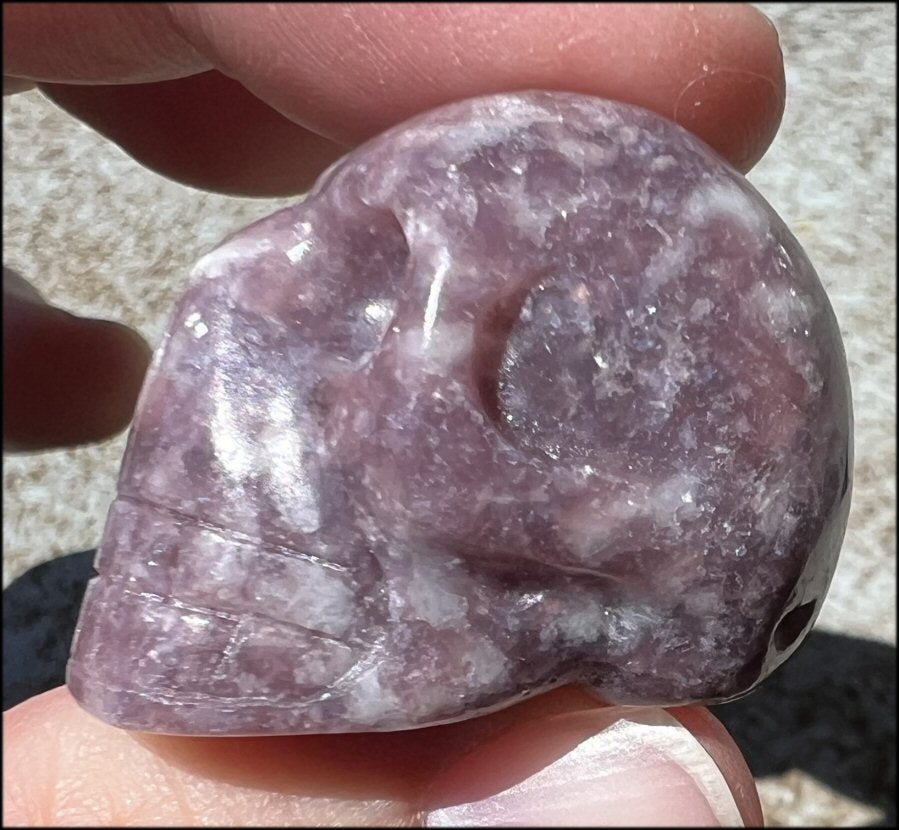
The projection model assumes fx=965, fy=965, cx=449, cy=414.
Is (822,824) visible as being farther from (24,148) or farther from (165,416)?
(24,148)

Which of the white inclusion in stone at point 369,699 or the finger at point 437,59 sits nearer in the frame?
A: the white inclusion in stone at point 369,699

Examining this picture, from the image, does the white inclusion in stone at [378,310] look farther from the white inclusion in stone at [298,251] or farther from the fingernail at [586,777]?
the fingernail at [586,777]

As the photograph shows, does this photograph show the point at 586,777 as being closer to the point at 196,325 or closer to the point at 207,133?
the point at 196,325

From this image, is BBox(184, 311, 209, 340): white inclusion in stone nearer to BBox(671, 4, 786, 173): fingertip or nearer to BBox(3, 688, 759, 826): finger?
BBox(3, 688, 759, 826): finger

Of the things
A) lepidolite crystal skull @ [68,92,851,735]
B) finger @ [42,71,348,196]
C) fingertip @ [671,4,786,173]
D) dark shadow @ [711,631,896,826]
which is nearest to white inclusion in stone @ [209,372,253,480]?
lepidolite crystal skull @ [68,92,851,735]

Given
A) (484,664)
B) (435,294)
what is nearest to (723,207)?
(435,294)

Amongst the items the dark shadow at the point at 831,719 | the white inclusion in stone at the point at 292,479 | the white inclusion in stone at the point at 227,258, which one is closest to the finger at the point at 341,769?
the white inclusion in stone at the point at 292,479

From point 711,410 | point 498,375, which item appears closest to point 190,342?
point 498,375
